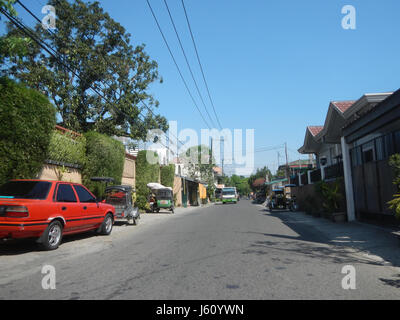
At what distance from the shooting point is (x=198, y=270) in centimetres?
608

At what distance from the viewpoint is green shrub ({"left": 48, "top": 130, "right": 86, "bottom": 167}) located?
14570 mm

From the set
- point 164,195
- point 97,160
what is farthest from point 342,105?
point 164,195

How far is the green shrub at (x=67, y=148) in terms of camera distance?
1457cm

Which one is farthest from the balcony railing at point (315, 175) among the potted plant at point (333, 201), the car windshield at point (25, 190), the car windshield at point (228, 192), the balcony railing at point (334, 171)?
the car windshield at point (228, 192)

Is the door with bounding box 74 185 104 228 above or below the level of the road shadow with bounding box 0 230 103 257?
above

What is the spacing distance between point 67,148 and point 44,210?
324 inches

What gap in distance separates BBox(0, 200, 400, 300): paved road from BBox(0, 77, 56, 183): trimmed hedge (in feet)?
8.76

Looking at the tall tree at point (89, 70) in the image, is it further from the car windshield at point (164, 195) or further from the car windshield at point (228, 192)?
the car windshield at point (228, 192)

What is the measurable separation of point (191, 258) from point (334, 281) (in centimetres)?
298

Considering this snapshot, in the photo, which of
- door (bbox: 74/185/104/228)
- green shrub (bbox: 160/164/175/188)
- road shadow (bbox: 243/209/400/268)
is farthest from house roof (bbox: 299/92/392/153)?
green shrub (bbox: 160/164/175/188)

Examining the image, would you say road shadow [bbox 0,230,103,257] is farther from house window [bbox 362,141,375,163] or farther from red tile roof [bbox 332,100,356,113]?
red tile roof [bbox 332,100,356,113]
